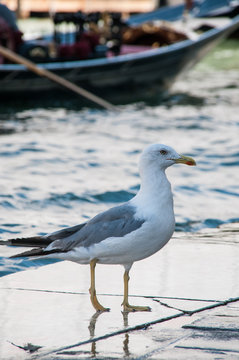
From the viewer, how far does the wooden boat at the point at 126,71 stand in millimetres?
16469

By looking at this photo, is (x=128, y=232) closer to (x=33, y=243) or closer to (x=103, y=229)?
(x=103, y=229)

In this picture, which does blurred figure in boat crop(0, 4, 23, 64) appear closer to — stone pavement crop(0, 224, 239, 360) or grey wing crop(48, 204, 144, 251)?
stone pavement crop(0, 224, 239, 360)

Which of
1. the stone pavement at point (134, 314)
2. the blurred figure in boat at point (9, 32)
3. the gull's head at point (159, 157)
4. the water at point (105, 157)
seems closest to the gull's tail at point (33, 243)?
the stone pavement at point (134, 314)

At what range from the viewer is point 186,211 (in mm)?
8219

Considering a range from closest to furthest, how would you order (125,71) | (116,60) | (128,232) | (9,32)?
(128,232) < (9,32) < (116,60) < (125,71)

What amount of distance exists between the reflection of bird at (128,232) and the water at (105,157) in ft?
5.74

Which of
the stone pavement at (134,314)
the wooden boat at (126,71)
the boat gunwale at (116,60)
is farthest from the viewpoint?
the wooden boat at (126,71)

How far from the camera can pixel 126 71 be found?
17.7 m

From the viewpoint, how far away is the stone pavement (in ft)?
11.5

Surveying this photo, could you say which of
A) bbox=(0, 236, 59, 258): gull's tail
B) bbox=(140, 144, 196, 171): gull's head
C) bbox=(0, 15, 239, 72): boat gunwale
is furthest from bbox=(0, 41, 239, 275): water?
bbox=(140, 144, 196, 171): gull's head

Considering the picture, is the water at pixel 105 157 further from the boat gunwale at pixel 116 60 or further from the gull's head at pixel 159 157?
the gull's head at pixel 159 157

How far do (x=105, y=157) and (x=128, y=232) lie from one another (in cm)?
747

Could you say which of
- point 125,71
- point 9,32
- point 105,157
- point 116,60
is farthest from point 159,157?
point 125,71

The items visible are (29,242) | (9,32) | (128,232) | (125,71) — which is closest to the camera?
(128,232)
